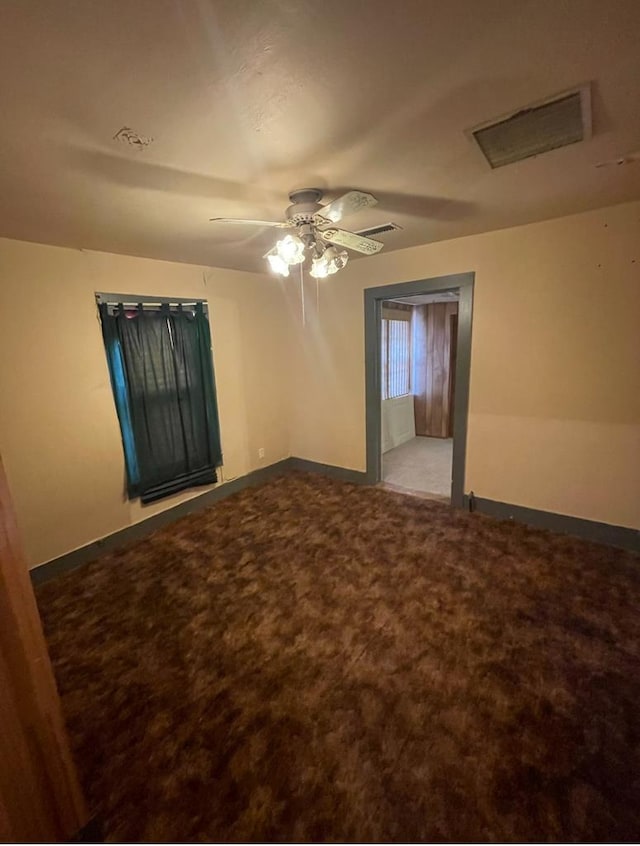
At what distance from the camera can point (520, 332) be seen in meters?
2.86

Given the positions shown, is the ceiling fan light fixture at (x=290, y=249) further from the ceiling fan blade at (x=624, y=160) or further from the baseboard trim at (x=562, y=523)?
the baseboard trim at (x=562, y=523)

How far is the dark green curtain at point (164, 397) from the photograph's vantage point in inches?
116

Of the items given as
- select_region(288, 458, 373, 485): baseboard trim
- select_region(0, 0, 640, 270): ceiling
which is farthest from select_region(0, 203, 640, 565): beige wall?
select_region(288, 458, 373, 485): baseboard trim

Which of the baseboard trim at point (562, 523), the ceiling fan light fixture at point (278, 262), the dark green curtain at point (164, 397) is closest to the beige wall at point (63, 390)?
the dark green curtain at point (164, 397)

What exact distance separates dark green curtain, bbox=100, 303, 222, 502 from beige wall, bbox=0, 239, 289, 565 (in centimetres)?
11

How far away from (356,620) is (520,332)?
250 cm

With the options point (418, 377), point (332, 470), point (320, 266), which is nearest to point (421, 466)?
point (332, 470)

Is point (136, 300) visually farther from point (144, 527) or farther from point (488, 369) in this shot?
point (488, 369)

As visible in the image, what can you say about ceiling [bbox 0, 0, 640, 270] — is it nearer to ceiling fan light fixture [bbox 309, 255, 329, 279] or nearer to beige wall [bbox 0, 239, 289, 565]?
ceiling fan light fixture [bbox 309, 255, 329, 279]

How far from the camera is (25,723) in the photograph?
1.00 meters

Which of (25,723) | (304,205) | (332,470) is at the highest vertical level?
(304,205)

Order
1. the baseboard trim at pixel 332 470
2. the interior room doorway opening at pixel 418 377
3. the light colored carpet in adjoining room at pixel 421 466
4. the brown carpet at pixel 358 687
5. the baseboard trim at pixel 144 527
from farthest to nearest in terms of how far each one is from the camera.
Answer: the interior room doorway opening at pixel 418 377 → the baseboard trim at pixel 332 470 → the light colored carpet in adjoining room at pixel 421 466 → the baseboard trim at pixel 144 527 → the brown carpet at pixel 358 687

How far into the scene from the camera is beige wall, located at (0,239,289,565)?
7.97ft

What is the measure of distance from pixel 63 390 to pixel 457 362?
10.6ft
